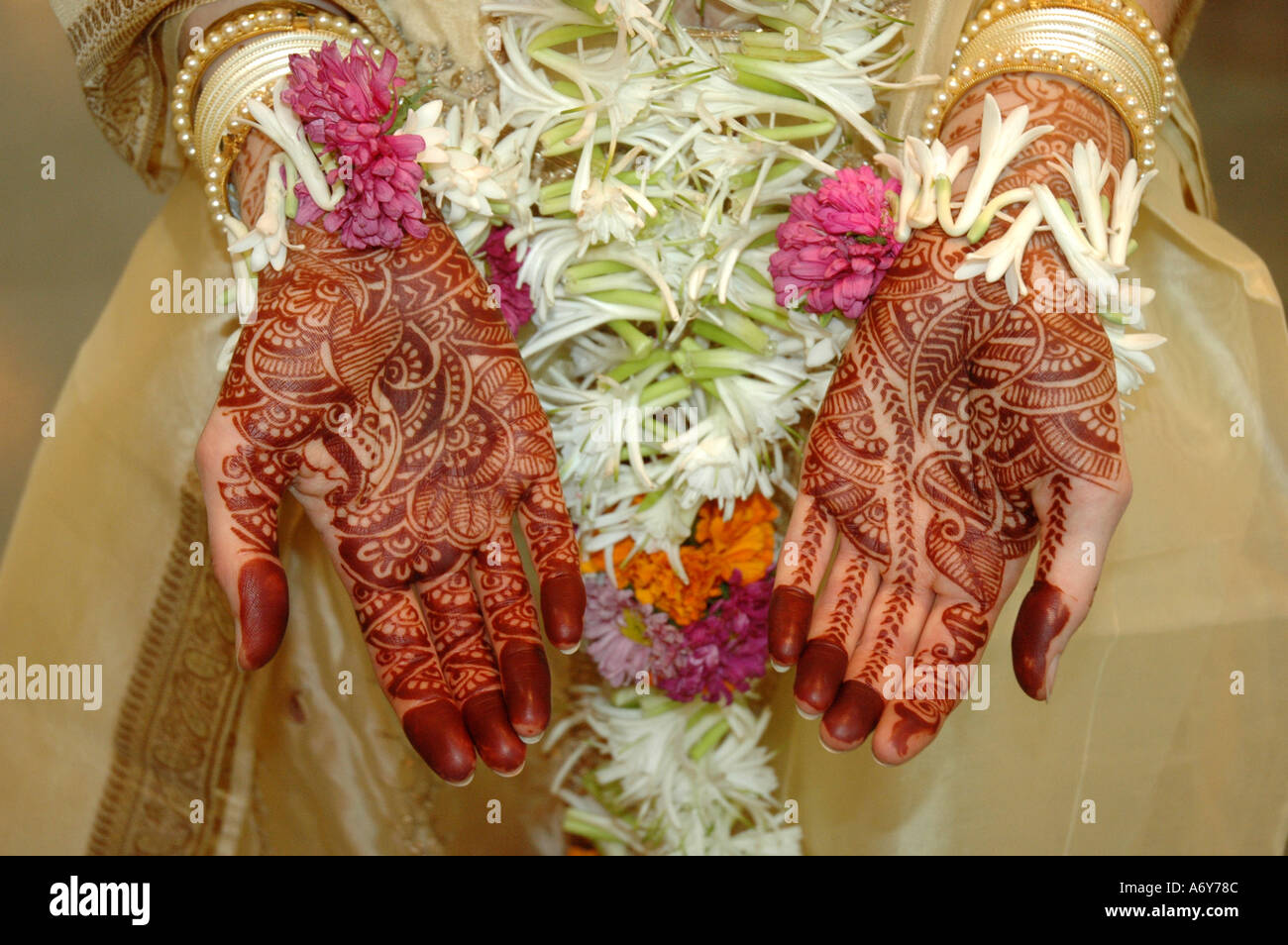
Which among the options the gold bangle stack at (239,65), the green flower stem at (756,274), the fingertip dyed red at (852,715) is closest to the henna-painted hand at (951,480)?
the fingertip dyed red at (852,715)

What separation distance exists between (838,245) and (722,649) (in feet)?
1.59

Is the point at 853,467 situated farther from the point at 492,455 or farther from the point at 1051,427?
the point at 492,455

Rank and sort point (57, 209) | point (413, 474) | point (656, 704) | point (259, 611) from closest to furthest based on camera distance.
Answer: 1. point (259, 611)
2. point (413, 474)
3. point (656, 704)
4. point (57, 209)

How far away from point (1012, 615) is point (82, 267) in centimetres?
201

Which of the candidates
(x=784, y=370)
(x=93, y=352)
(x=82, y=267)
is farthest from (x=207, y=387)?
(x=82, y=267)

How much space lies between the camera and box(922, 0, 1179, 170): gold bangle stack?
960 mm

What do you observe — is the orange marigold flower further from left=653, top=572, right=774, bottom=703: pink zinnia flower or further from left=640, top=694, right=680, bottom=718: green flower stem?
left=640, top=694, right=680, bottom=718: green flower stem

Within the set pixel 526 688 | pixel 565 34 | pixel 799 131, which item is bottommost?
pixel 526 688

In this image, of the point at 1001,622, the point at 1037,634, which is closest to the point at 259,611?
the point at 1037,634

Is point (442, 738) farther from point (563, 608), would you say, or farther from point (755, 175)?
point (755, 175)

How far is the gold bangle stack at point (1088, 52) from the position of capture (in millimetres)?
960

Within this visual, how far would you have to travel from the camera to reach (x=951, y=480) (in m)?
0.96

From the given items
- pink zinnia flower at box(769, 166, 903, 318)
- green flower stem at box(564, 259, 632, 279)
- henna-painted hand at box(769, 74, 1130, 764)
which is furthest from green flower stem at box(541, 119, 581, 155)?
henna-painted hand at box(769, 74, 1130, 764)

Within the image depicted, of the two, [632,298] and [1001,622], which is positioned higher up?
[632,298]
